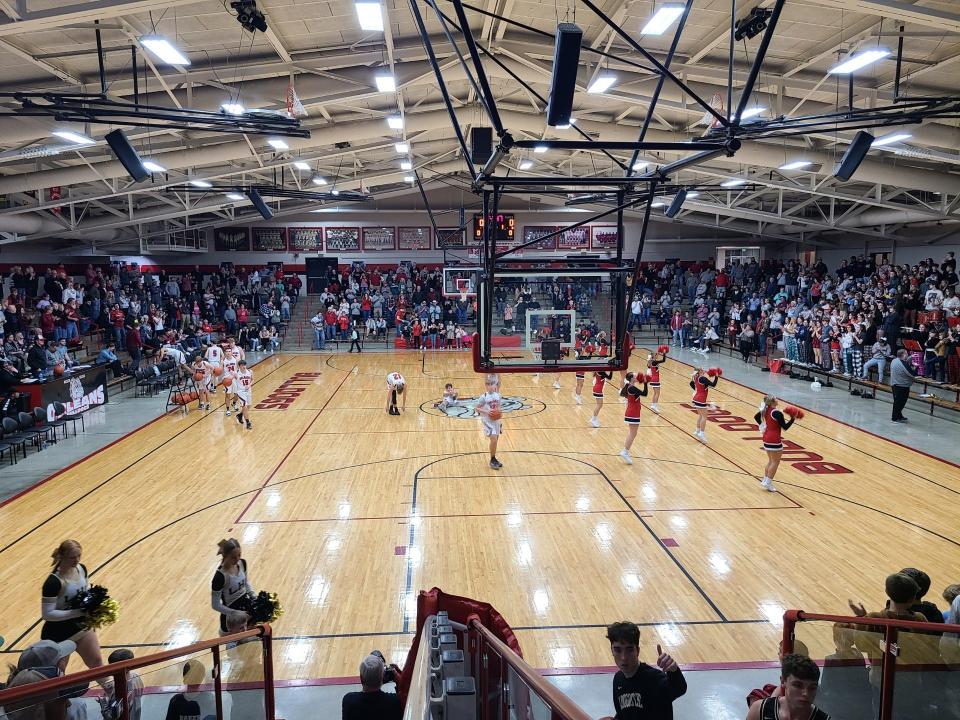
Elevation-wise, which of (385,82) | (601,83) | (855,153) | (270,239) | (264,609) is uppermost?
(385,82)

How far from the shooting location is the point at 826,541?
902 centimetres

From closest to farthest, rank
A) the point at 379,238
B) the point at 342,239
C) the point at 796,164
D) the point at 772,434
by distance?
the point at 772,434
the point at 796,164
the point at 342,239
the point at 379,238

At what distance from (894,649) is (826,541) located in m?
5.71

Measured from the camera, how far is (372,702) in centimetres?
418

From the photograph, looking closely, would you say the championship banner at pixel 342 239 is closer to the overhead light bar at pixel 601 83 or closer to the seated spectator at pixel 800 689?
the overhead light bar at pixel 601 83

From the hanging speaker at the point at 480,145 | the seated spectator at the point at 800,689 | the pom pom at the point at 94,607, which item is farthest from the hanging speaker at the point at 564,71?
the pom pom at the point at 94,607

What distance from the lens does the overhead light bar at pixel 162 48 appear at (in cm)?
922

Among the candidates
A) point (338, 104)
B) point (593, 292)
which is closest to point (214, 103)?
point (338, 104)

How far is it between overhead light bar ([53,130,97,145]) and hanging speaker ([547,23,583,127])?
1200cm

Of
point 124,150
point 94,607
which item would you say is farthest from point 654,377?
point 94,607

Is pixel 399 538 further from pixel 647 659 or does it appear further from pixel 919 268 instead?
pixel 919 268

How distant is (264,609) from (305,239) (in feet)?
110

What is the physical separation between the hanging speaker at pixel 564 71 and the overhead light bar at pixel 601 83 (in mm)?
9029

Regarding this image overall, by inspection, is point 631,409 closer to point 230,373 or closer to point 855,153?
point 855,153
